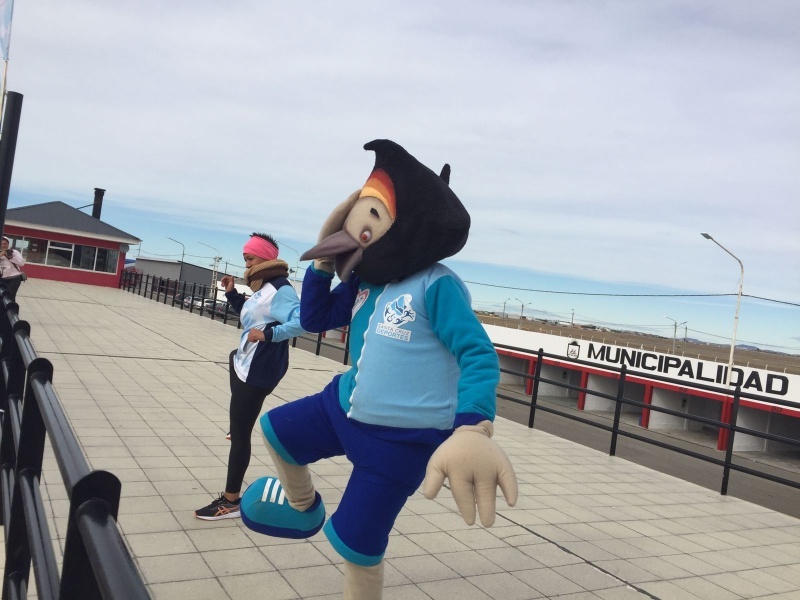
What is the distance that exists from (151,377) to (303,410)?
6.63 meters

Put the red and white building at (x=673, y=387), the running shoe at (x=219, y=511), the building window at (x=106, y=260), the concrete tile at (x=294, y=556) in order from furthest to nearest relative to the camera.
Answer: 1. the building window at (x=106, y=260)
2. the red and white building at (x=673, y=387)
3. the running shoe at (x=219, y=511)
4. the concrete tile at (x=294, y=556)

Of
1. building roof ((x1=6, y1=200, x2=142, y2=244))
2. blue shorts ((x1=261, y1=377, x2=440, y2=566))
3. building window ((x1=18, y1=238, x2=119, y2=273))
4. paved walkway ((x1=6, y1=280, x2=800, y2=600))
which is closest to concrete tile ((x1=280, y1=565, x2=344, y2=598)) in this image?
paved walkway ((x1=6, y1=280, x2=800, y2=600))

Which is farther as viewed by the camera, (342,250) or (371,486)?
(342,250)

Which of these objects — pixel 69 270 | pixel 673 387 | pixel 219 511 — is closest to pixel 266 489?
pixel 219 511

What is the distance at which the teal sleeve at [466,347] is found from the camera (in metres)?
2.13

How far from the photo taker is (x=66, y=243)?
112 feet

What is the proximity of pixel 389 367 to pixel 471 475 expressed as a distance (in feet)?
1.84

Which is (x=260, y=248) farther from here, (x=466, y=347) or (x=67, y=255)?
(x=67, y=255)

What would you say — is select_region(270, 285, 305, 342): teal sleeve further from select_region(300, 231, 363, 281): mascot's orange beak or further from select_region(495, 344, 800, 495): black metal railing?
select_region(495, 344, 800, 495): black metal railing

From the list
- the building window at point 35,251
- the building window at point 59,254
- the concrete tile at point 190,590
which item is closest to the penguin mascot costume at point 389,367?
the concrete tile at point 190,590

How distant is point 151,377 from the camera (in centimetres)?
862

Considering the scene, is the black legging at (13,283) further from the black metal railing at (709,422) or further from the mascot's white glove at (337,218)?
the mascot's white glove at (337,218)

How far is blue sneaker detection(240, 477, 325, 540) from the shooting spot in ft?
8.87

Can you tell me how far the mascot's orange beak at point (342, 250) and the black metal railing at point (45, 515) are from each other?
97 centimetres
